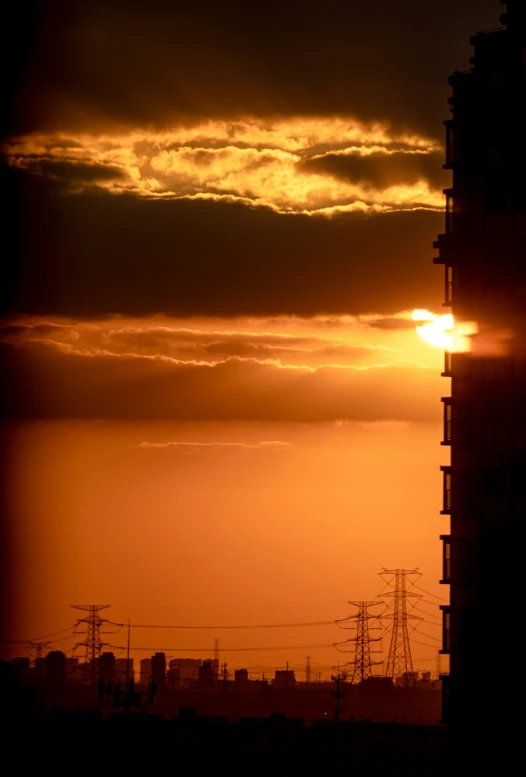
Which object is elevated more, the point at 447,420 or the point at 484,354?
the point at 484,354

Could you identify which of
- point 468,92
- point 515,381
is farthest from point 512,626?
point 468,92

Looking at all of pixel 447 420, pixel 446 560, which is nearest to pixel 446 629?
pixel 446 560

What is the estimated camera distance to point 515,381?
57938 mm

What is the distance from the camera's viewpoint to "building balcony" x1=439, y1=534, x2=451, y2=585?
62188mm

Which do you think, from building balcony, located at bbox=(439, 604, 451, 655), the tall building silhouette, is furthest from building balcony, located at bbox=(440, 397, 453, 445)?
building balcony, located at bbox=(439, 604, 451, 655)

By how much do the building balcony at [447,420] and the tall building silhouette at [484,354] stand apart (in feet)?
0.17

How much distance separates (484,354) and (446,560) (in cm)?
936

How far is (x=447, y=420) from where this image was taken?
6278 centimetres

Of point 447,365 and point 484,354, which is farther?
point 447,365

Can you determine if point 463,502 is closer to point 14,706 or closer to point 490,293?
point 490,293

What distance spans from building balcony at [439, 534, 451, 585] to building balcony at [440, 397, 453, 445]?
4211 mm

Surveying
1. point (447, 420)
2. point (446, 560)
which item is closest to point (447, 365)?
point (447, 420)

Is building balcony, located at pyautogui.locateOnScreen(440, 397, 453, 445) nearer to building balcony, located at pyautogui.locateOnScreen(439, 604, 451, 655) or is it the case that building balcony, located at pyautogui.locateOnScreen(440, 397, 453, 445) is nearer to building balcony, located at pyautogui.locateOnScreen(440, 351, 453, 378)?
building balcony, located at pyautogui.locateOnScreen(440, 351, 453, 378)

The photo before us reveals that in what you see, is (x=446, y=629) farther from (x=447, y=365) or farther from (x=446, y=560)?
(x=447, y=365)
